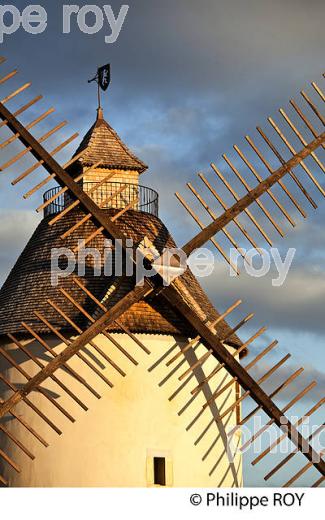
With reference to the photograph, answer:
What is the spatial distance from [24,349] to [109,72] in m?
6.41

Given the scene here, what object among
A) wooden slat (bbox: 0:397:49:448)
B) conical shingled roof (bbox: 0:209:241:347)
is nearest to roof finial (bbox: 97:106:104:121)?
conical shingled roof (bbox: 0:209:241:347)

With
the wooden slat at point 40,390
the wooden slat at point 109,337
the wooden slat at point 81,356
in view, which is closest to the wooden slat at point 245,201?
the wooden slat at point 109,337

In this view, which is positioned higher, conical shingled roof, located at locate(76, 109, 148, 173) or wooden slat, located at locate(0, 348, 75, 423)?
conical shingled roof, located at locate(76, 109, 148, 173)

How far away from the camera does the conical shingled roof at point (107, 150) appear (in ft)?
79.8

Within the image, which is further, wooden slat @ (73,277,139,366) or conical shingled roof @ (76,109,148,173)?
conical shingled roof @ (76,109,148,173)

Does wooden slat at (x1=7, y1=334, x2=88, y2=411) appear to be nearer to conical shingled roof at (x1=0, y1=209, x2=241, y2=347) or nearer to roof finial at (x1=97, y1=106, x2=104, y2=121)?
conical shingled roof at (x1=0, y1=209, x2=241, y2=347)

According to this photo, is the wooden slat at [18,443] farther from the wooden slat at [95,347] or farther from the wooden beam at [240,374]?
the wooden beam at [240,374]

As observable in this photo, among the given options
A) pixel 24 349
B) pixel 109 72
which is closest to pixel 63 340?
pixel 24 349

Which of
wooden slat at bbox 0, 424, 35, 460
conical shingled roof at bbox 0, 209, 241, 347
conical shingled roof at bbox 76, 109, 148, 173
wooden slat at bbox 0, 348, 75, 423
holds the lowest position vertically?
wooden slat at bbox 0, 424, 35, 460

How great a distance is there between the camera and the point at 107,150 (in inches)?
967

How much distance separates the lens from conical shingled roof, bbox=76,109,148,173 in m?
24.3

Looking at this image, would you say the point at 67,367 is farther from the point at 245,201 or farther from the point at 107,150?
the point at 107,150

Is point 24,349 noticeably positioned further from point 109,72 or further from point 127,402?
point 109,72

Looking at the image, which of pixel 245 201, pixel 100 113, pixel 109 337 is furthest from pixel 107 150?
pixel 109 337
